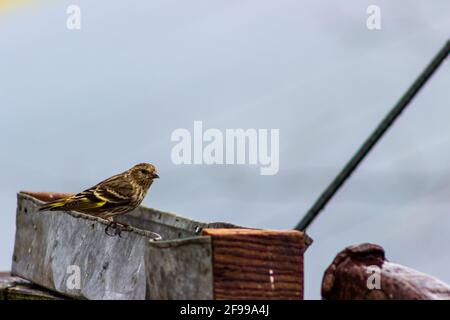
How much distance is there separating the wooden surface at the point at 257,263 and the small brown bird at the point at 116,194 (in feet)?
16.9

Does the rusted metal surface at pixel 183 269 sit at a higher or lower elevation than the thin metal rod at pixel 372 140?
lower

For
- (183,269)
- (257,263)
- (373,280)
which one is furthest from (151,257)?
(373,280)

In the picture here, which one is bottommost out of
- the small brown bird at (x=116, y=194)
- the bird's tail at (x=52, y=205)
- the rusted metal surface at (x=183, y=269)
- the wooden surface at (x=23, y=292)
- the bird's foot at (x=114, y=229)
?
the rusted metal surface at (x=183, y=269)

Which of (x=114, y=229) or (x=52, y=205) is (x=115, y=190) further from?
(x=114, y=229)

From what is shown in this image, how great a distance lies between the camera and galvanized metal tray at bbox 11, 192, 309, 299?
7328mm

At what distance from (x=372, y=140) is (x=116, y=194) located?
18.2 ft

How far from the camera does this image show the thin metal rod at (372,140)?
9516 millimetres

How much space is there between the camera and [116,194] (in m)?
14.9

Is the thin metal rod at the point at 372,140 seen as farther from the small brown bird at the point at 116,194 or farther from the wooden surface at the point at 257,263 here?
the small brown bird at the point at 116,194

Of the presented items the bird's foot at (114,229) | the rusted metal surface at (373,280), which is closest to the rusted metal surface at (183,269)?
the rusted metal surface at (373,280)

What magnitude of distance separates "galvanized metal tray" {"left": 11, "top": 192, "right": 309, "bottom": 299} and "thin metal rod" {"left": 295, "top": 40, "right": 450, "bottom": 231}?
2.52 ft
